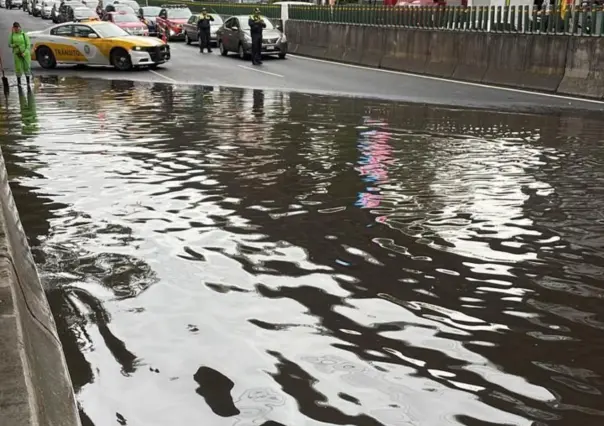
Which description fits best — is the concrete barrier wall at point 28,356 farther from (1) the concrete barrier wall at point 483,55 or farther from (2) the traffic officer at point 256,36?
(2) the traffic officer at point 256,36

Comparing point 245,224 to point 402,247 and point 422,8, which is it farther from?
point 422,8

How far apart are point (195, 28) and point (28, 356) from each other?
34.8 meters

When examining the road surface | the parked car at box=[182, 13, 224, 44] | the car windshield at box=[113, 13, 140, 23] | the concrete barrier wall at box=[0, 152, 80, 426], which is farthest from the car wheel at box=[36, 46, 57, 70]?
the concrete barrier wall at box=[0, 152, 80, 426]

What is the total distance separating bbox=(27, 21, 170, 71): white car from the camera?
85.6ft

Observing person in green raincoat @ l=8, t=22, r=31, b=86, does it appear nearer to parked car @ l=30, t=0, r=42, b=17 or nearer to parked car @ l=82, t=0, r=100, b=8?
parked car @ l=82, t=0, r=100, b=8

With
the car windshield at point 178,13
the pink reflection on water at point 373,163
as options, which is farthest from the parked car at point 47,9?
the pink reflection on water at point 373,163

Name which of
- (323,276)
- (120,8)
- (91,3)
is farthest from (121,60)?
(91,3)

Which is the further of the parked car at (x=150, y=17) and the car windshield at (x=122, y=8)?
the car windshield at (x=122, y=8)

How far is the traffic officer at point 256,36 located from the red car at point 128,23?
27.0 feet

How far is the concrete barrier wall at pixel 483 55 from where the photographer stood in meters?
18.3

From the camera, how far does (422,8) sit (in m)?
25.1

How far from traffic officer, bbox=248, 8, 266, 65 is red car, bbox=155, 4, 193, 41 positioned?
1142 centimetres

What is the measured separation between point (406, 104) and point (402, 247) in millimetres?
10854

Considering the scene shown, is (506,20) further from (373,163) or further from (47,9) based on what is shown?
(47,9)
